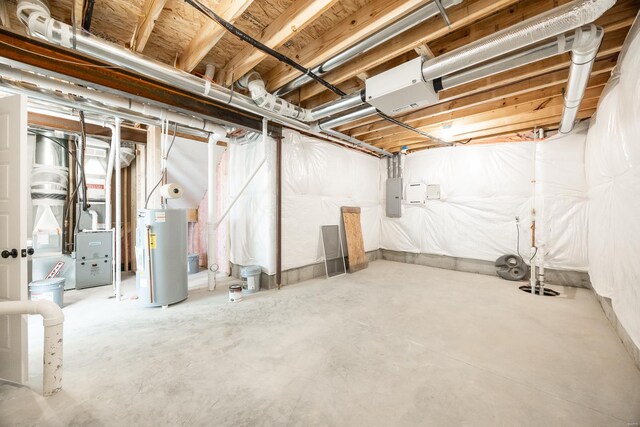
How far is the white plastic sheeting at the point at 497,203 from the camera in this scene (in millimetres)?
3885

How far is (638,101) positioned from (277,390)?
2985 mm

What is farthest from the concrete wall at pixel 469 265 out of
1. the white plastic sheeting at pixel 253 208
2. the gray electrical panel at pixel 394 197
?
the white plastic sheeting at pixel 253 208

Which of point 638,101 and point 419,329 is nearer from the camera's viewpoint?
point 638,101

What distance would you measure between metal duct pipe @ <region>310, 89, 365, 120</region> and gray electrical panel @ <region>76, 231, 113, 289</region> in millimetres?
3642

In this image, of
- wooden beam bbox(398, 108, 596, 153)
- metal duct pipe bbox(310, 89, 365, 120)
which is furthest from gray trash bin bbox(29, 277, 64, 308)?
wooden beam bbox(398, 108, 596, 153)

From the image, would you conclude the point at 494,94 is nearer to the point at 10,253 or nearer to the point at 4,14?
the point at 4,14

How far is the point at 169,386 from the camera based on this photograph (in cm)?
164

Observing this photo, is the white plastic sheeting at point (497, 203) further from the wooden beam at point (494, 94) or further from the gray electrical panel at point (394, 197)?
the wooden beam at point (494, 94)

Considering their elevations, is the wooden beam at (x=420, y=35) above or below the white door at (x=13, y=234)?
above

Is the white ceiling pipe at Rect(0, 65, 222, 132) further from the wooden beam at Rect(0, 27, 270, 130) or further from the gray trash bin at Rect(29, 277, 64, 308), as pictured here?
the gray trash bin at Rect(29, 277, 64, 308)

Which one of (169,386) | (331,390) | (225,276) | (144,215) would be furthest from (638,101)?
(225,276)

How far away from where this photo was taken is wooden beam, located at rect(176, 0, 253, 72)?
1689mm

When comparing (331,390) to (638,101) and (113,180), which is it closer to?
(638,101)

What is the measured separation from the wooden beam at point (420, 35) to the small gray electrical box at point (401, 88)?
15 cm
